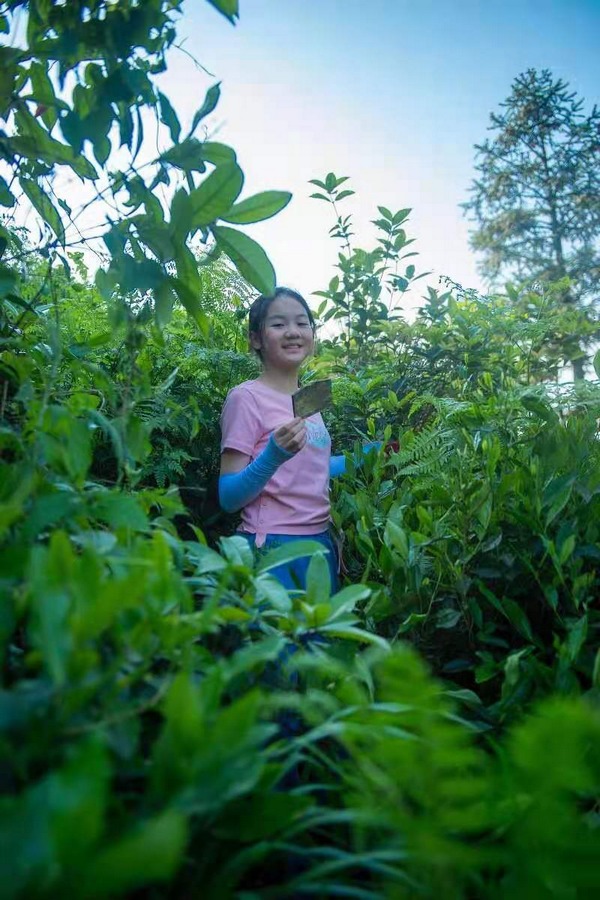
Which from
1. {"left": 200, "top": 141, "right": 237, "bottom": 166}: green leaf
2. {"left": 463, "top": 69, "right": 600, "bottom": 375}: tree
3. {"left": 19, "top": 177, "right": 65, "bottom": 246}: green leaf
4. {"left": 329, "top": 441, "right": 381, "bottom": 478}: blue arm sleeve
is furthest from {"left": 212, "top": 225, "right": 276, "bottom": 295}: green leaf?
{"left": 463, "top": 69, "right": 600, "bottom": 375}: tree

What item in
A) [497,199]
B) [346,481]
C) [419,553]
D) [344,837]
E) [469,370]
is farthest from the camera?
[497,199]

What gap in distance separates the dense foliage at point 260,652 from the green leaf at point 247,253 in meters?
0.02

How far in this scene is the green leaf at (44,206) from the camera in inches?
64.4

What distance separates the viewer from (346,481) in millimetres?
2621

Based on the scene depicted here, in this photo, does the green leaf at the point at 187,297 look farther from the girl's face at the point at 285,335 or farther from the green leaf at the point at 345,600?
the girl's face at the point at 285,335

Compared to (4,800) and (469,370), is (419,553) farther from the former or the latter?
(469,370)

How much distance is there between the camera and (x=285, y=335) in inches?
123

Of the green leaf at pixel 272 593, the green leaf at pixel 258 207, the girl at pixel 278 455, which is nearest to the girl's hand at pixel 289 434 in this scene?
the girl at pixel 278 455

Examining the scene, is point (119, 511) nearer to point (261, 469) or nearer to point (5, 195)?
point (5, 195)

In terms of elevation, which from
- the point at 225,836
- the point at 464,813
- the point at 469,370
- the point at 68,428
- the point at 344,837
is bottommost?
the point at 344,837

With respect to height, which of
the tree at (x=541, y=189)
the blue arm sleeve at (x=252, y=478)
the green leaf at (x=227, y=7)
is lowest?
the blue arm sleeve at (x=252, y=478)

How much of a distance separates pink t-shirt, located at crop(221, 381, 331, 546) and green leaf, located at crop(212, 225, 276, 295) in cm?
136

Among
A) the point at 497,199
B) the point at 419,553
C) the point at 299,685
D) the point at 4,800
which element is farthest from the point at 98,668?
the point at 497,199

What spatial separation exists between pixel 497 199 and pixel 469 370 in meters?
19.9
